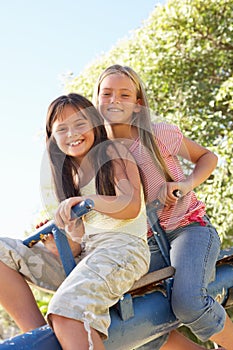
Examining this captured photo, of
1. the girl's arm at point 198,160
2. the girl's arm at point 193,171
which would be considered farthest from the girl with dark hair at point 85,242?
the girl's arm at point 198,160

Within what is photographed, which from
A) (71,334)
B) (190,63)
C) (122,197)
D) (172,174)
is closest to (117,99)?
(172,174)

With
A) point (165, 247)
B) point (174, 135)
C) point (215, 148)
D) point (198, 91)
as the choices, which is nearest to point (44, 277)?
point (165, 247)

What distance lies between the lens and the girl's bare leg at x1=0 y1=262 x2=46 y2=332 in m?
2.15

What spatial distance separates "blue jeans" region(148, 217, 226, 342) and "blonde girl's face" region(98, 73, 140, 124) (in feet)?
1.80

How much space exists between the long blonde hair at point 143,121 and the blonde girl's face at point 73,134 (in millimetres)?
390

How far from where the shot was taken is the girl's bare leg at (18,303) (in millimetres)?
2150

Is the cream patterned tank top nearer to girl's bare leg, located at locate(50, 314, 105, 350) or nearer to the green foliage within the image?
girl's bare leg, located at locate(50, 314, 105, 350)

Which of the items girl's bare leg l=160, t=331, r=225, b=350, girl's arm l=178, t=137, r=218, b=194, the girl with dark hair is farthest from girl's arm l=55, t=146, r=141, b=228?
girl's bare leg l=160, t=331, r=225, b=350

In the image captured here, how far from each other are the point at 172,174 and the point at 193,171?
0.14 meters

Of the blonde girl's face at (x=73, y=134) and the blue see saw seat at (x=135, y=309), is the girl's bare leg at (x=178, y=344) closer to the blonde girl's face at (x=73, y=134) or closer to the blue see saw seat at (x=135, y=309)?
the blue see saw seat at (x=135, y=309)

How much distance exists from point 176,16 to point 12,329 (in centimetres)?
896

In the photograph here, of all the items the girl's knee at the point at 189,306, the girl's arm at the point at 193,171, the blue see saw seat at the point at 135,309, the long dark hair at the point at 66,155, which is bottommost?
the girl's knee at the point at 189,306

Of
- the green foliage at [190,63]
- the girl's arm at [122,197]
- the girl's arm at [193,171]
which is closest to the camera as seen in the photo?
the girl's arm at [122,197]

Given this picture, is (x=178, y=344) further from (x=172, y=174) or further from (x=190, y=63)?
(x=190, y=63)
